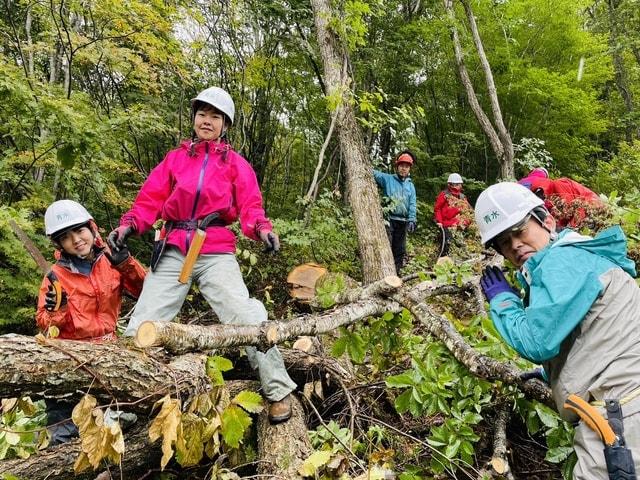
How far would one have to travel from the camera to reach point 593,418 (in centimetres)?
179

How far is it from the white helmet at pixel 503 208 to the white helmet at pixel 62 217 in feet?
9.22

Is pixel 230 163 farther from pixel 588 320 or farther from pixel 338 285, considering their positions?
pixel 588 320

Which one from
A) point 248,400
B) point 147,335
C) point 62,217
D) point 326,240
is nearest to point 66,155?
point 62,217

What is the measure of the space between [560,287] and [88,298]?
309cm

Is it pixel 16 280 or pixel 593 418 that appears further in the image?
pixel 16 280

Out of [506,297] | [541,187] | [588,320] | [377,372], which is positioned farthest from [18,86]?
[541,187]

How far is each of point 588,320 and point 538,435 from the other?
5.15 feet

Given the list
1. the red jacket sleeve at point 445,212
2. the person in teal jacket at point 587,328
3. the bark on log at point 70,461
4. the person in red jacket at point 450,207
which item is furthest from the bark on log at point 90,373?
the red jacket sleeve at point 445,212

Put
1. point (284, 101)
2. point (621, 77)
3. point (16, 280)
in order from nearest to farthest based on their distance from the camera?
point (16, 280)
point (284, 101)
point (621, 77)

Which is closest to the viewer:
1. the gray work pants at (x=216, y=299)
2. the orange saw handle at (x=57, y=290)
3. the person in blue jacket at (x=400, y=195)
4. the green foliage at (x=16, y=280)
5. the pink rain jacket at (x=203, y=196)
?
the gray work pants at (x=216, y=299)

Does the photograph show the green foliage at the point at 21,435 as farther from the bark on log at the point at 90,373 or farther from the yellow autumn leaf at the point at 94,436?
the yellow autumn leaf at the point at 94,436

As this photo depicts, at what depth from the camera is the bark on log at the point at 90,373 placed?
1.94 metres

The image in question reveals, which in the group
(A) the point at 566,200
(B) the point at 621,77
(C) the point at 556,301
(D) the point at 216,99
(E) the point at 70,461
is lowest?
(E) the point at 70,461

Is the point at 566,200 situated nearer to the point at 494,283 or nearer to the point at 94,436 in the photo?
the point at 494,283
